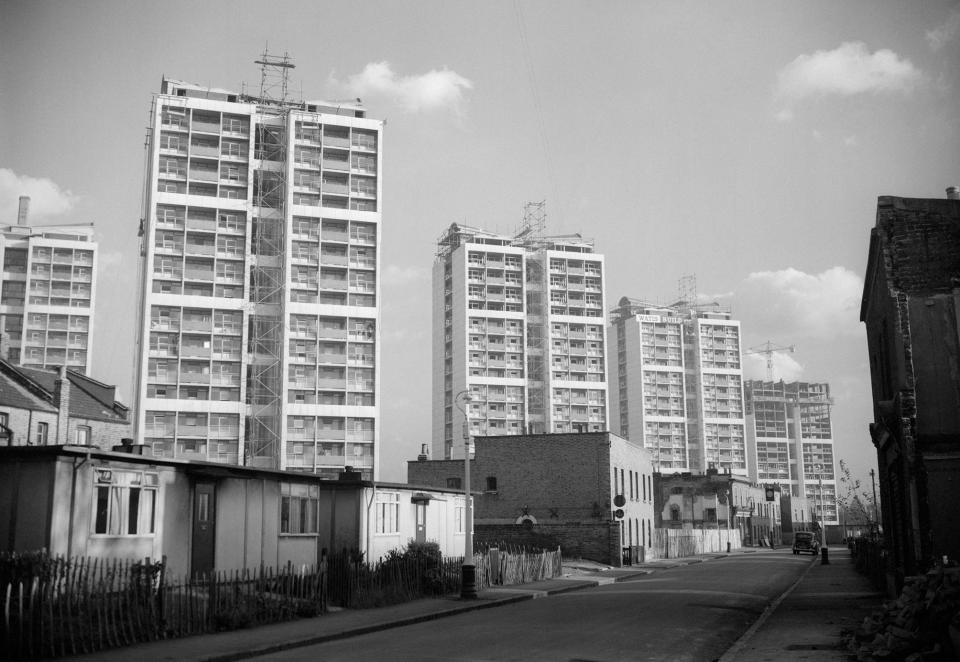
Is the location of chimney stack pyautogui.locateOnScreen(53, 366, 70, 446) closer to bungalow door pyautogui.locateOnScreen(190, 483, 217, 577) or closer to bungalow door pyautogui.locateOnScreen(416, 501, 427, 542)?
bungalow door pyautogui.locateOnScreen(416, 501, 427, 542)

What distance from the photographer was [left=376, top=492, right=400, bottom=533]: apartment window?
99.7 feet

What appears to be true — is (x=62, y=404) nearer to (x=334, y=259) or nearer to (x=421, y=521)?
(x=421, y=521)

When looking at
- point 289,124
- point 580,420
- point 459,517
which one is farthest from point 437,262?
point 459,517

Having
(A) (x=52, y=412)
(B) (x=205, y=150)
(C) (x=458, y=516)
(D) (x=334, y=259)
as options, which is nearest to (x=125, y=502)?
(C) (x=458, y=516)

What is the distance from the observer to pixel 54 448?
17.4 m

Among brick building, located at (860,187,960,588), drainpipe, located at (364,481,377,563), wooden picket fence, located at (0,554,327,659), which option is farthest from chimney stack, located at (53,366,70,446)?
brick building, located at (860,187,960,588)

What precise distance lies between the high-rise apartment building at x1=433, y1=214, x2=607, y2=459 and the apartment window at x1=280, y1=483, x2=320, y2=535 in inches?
4126

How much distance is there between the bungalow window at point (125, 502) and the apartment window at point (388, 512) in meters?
10.9

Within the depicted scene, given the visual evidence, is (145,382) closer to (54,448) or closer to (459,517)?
(459,517)

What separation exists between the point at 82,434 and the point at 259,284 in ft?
144

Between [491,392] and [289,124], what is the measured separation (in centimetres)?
5225

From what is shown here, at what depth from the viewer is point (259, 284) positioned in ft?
322

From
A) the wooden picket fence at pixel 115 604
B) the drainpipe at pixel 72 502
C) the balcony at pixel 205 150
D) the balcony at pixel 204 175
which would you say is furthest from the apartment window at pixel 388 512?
the balcony at pixel 205 150

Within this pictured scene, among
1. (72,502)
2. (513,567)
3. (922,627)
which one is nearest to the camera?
(922,627)
